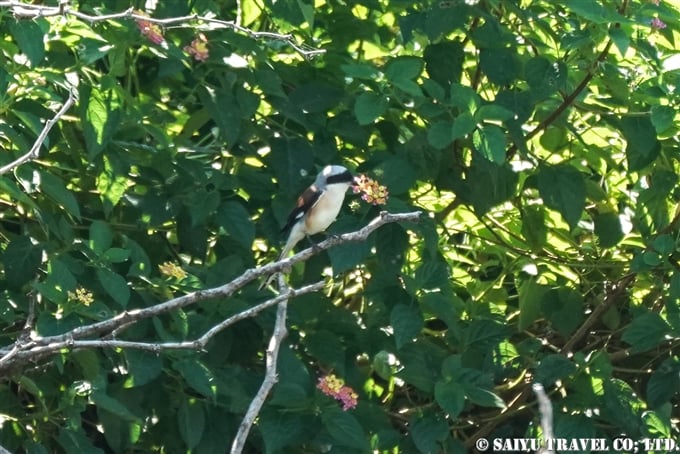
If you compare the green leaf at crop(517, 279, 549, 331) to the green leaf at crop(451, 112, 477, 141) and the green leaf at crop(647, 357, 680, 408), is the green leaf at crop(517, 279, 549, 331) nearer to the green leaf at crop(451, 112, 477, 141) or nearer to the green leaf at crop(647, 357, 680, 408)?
the green leaf at crop(647, 357, 680, 408)

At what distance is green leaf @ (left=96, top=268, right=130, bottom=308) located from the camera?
3162 mm

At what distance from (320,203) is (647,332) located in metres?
1.18

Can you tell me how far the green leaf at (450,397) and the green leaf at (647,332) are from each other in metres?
0.64

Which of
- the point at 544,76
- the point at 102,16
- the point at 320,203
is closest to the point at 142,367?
the point at 320,203

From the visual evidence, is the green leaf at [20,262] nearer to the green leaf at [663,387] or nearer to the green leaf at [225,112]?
the green leaf at [225,112]

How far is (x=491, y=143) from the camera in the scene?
3.38 m

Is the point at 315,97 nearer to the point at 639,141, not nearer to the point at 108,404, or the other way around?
the point at 639,141

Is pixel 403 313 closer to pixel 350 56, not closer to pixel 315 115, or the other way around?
pixel 315 115

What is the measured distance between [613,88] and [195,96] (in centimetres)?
141

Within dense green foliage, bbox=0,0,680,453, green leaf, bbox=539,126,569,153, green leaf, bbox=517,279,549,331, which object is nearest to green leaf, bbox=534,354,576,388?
dense green foliage, bbox=0,0,680,453

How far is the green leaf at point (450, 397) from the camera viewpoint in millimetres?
Answer: 3543

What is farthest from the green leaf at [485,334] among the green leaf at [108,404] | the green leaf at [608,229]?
the green leaf at [108,404]

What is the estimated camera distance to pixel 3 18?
132 inches

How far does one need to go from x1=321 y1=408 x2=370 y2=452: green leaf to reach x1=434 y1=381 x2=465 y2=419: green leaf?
0.28 meters
